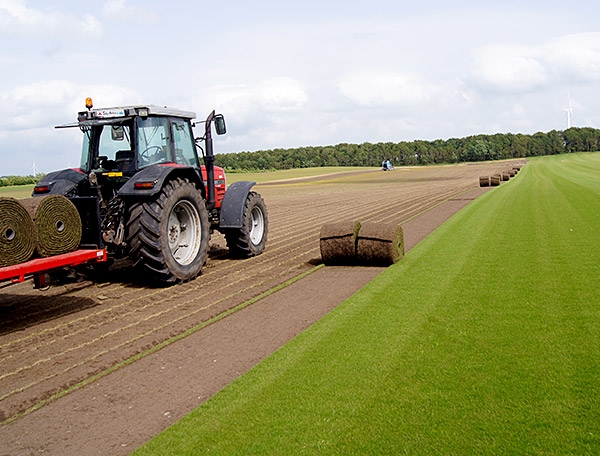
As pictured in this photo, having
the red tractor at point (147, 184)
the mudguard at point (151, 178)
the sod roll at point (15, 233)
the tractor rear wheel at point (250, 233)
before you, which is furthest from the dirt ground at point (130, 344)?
the mudguard at point (151, 178)

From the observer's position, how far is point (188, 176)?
31.7 ft

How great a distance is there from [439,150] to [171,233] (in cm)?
12137

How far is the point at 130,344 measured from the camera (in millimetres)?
6336

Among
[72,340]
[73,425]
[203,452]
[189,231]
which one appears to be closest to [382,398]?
[203,452]

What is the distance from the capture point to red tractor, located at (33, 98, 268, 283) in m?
8.55

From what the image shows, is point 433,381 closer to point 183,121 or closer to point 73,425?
point 73,425

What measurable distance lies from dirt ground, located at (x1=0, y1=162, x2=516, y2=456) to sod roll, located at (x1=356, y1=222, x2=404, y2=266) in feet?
0.72

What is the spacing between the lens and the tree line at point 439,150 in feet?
385

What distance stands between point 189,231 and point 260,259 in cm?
223

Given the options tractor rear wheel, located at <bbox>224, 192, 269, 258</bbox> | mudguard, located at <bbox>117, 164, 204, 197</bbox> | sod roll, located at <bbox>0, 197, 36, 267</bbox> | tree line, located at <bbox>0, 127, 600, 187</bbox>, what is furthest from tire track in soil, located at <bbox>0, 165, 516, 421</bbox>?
tree line, located at <bbox>0, 127, 600, 187</bbox>

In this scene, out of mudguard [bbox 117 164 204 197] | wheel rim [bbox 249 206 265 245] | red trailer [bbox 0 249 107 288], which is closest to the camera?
red trailer [bbox 0 249 107 288]

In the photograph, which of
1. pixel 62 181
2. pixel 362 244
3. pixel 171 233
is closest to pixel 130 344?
pixel 171 233

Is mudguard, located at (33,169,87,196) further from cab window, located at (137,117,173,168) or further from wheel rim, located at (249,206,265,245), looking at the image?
wheel rim, located at (249,206,265,245)

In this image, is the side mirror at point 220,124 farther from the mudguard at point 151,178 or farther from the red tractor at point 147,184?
the mudguard at point 151,178
